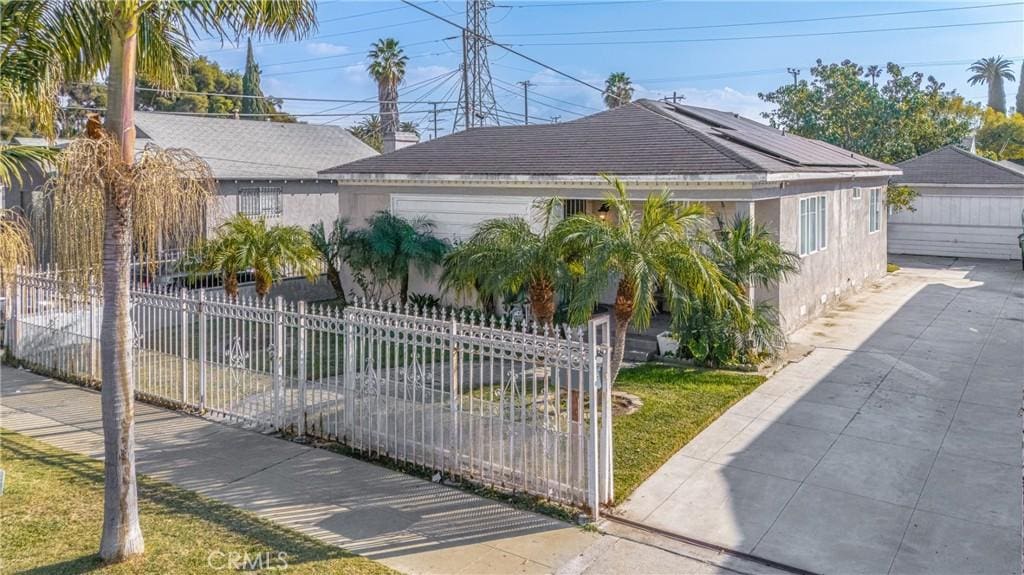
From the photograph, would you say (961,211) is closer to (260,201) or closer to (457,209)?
(457,209)

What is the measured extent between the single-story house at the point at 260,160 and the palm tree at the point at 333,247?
556 cm

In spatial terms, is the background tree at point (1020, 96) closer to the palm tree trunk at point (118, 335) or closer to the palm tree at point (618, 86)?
the palm tree at point (618, 86)

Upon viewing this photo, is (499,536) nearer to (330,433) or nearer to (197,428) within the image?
(330,433)

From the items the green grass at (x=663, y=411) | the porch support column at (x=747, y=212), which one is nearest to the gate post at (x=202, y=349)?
the green grass at (x=663, y=411)

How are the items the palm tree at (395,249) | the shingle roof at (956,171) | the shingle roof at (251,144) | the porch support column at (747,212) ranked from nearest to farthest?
the porch support column at (747,212), the palm tree at (395,249), the shingle roof at (251,144), the shingle roof at (956,171)

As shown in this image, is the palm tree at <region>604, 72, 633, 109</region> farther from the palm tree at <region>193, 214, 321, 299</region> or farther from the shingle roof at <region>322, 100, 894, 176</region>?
the palm tree at <region>193, 214, 321, 299</region>

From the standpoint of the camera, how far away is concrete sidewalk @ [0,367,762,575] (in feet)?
19.9

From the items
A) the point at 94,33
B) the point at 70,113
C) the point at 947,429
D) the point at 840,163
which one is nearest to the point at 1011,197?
the point at 840,163

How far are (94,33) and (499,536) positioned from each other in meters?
5.77

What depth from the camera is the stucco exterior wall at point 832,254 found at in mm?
13789

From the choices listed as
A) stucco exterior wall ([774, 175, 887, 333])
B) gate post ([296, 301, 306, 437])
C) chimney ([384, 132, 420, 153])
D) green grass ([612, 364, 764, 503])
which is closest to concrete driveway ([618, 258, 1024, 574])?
green grass ([612, 364, 764, 503])

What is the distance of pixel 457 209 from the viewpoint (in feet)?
52.5

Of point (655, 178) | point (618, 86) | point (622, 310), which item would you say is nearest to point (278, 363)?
point (622, 310)

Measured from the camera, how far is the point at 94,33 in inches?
273
